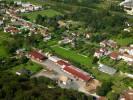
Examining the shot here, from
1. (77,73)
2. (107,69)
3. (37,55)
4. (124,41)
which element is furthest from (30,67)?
(124,41)

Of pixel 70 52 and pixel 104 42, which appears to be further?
pixel 104 42

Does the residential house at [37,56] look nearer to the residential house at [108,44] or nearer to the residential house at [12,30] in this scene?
the residential house at [12,30]

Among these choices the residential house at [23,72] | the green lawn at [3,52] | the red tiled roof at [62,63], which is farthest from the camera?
the green lawn at [3,52]

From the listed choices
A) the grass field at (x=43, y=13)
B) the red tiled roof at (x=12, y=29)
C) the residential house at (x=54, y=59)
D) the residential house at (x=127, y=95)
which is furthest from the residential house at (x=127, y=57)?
the grass field at (x=43, y=13)

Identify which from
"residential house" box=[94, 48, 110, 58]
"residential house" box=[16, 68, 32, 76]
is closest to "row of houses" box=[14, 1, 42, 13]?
"residential house" box=[94, 48, 110, 58]

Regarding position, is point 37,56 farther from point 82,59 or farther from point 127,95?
point 127,95

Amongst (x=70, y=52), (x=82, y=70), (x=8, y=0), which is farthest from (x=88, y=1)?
(x=82, y=70)

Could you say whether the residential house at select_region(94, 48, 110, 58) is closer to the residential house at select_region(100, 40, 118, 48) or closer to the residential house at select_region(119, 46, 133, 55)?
the residential house at select_region(119, 46, 133, 55)

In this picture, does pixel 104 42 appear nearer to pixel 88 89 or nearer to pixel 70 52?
pixel 70 52
